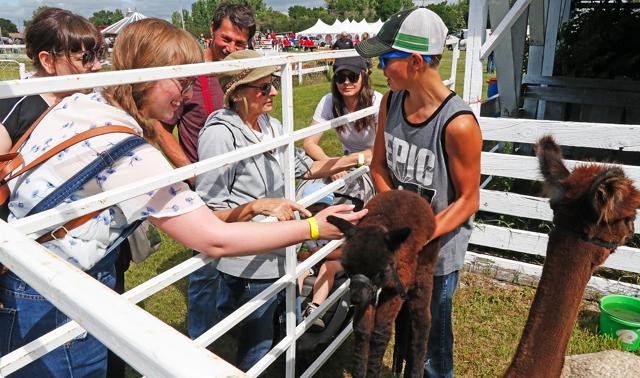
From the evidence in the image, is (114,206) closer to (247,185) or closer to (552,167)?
(247,185)

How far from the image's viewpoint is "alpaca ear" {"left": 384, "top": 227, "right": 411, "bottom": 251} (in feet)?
5.15

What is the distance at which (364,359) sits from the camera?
1.88 meters

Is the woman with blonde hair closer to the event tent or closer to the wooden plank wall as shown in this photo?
the wooden plank wall

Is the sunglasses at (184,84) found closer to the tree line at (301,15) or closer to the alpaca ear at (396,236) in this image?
the alpaca ear at (396,236)

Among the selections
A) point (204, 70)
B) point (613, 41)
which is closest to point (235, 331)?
point (204, 70)

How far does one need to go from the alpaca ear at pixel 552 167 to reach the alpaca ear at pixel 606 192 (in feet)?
0.56

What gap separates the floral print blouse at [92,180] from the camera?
1.34m

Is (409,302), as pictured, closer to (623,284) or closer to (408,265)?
(408,265)

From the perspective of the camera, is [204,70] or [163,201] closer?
[163,201]

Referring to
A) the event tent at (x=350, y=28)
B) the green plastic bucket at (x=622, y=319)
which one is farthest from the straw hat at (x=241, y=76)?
the event tent at (x=350, y=28)

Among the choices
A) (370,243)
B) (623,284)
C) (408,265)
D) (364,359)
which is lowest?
(623,284)

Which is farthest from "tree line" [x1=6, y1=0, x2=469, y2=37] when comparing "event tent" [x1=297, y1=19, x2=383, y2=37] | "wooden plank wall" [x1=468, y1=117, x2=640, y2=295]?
"wooden plank wall" [x1=468, y1=117, x2=640, y2=295]

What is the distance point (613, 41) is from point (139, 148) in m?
8.26

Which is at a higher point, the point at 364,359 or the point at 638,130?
the point at 638,130
